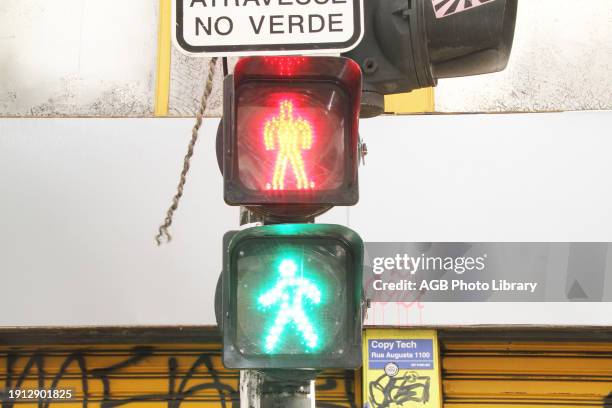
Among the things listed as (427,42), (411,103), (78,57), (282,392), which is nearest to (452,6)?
(427,42)

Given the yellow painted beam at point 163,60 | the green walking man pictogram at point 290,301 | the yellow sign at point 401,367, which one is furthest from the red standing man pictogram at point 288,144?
the yellow painted beam at point 163,60

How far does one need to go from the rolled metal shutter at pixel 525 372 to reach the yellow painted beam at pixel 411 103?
64.0 inches

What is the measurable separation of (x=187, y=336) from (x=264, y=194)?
3.35 m

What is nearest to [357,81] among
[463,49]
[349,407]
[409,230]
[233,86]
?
[233,86]

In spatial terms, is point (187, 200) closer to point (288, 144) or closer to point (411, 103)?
point (411, 103)

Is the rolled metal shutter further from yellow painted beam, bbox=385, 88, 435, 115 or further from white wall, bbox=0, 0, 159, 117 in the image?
white wall, bbox=0, 0, 159, 117

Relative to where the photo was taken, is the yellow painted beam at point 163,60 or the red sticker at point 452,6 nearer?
the red sticker at point 452,6

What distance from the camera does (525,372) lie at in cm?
535

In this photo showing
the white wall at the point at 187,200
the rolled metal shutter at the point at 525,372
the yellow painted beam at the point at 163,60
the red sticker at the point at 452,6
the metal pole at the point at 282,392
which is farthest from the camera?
the yellow painted beam at the point at 163,60

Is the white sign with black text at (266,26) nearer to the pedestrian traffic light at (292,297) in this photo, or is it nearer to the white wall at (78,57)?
the pedestrian traffic light at (292,297)

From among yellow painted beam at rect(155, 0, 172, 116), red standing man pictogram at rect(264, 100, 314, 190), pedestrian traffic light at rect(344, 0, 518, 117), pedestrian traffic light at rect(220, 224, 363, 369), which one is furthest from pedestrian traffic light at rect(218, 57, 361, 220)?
yellow painted beam at rect(155, 0, 172, 116)

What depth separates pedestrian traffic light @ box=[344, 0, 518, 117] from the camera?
2.44 meters

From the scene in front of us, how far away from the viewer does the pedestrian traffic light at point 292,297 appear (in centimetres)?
212

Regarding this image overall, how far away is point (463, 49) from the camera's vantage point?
2510 millimetres
